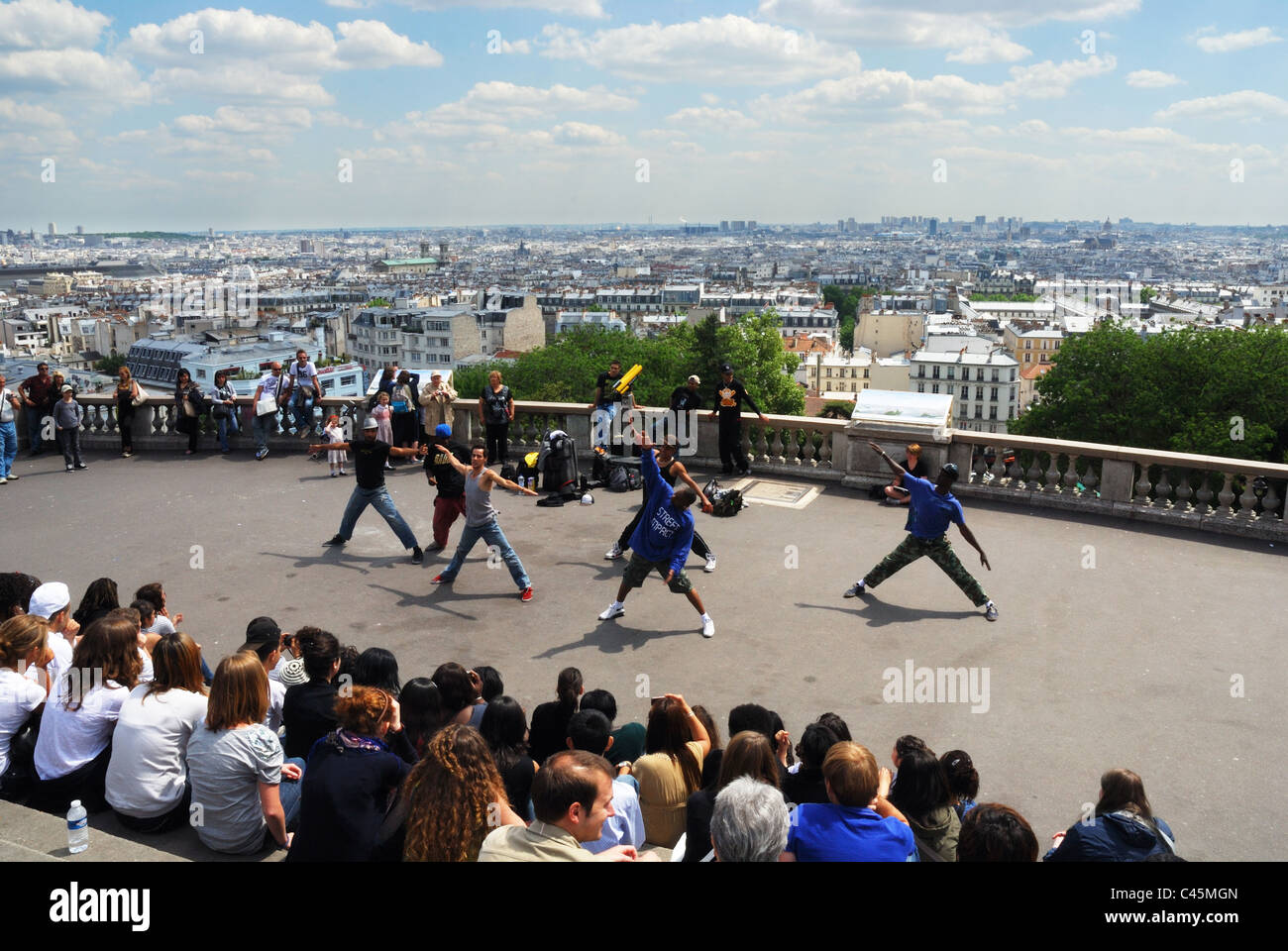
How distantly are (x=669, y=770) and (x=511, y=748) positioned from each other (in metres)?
0.86

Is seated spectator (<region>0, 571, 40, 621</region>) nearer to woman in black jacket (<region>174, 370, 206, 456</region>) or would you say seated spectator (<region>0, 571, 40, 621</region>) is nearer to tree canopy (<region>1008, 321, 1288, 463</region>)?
woman in black jacket (<region>174, 370, 206, 456</region>)

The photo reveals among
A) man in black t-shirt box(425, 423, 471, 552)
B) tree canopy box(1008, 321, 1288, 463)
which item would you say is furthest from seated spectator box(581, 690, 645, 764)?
tree canopy box(1008, 321, 1288, 463)

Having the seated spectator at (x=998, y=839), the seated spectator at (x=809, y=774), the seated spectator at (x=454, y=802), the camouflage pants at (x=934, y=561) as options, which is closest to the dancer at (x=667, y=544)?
the camouflage pants at (x=934, y=561)

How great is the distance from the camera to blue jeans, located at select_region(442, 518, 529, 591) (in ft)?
31.7

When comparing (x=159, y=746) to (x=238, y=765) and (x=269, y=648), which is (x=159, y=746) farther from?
(x=269, y=648)

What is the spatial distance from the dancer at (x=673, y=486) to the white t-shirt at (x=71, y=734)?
4643mm

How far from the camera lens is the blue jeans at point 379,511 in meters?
10.8

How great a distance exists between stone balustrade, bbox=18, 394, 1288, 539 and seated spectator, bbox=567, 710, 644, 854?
8.08 m

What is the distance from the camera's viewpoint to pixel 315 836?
471 cm
